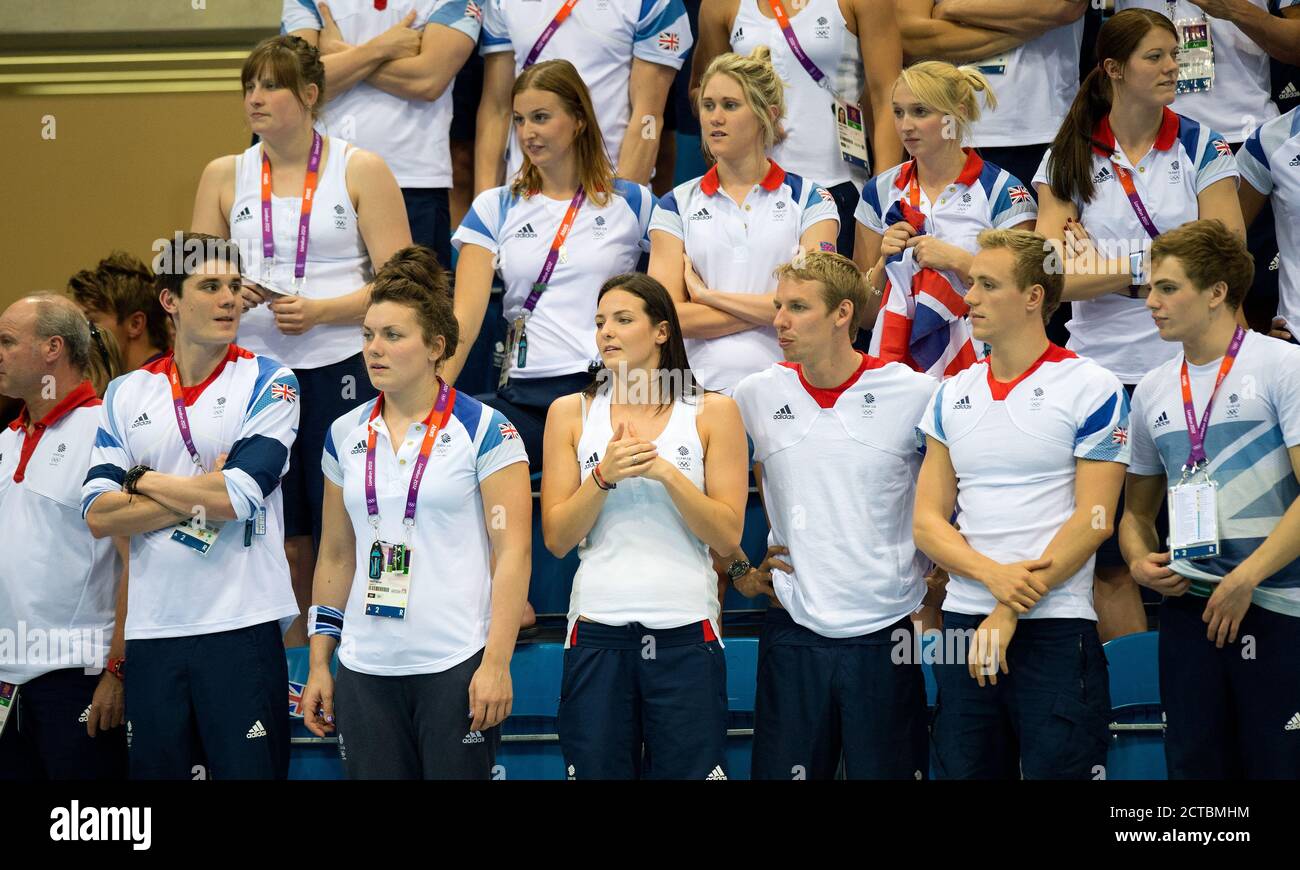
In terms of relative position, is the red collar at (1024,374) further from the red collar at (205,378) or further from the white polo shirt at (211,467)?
the red collar at (205,378)

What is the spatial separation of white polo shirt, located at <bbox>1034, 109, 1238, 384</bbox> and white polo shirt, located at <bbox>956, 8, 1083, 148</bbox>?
2.33 ft

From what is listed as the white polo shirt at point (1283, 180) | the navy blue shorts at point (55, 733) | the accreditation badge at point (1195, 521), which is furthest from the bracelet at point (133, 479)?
the white polo shirt at point (1283, 180)

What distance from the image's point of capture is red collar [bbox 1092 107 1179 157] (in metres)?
5.19

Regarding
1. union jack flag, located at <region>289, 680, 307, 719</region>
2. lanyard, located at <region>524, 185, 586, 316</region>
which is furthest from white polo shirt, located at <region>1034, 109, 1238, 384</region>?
union jack flag, located at <region>289, 680, 307, 719</region>

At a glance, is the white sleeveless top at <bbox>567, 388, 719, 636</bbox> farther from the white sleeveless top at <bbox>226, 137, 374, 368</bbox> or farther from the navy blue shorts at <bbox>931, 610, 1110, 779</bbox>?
the white sleeveless top at <bbox>226, 137, 374, 368</bbox>

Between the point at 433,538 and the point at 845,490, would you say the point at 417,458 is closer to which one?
the point at 433,538

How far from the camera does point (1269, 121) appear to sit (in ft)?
17.3

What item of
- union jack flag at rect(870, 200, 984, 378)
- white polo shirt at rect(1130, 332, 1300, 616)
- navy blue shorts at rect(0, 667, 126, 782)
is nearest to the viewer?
white polo shirt at rect(1130, 332, 1300, 616)

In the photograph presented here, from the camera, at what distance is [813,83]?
18.9ft

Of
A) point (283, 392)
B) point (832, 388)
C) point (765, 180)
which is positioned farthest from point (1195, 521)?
point (283, 392)

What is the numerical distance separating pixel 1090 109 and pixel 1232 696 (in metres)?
2.27
